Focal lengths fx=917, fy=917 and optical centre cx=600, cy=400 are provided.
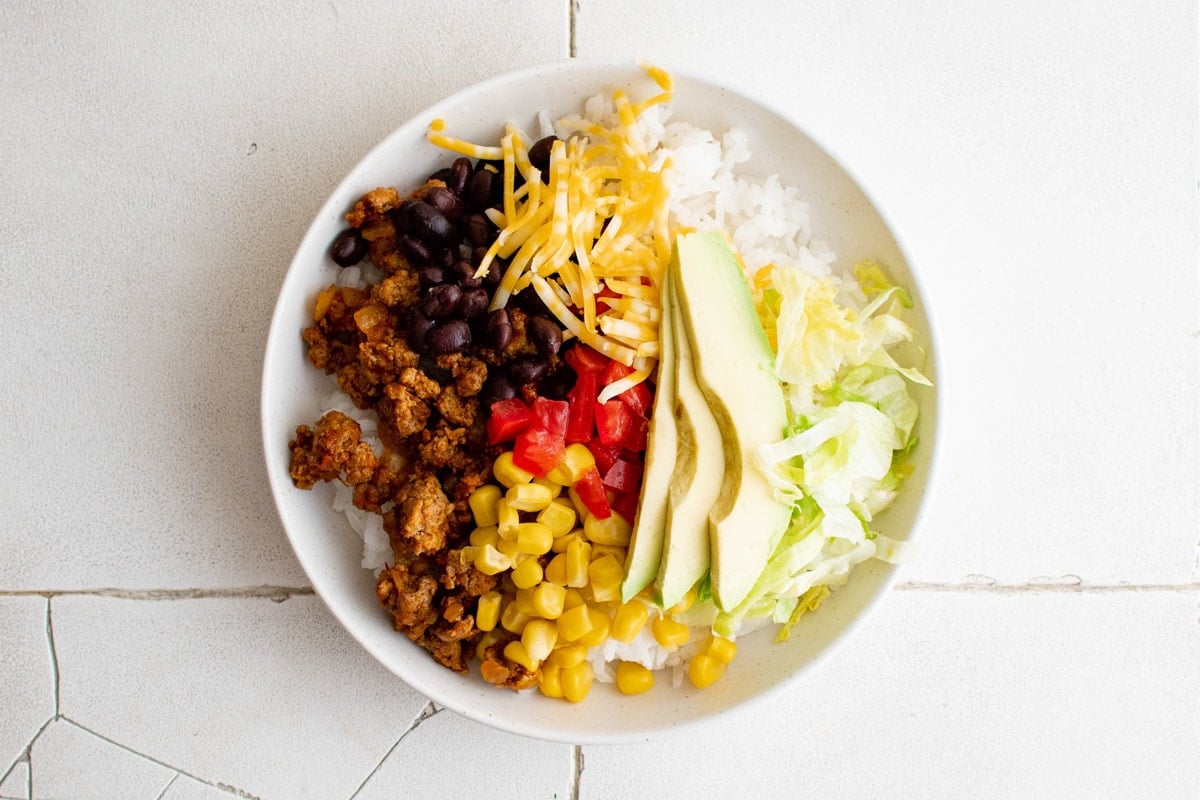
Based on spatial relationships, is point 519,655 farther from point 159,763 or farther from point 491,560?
point 159,763

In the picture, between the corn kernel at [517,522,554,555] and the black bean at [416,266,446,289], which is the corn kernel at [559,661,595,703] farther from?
the black bean at [416,266,446,289]

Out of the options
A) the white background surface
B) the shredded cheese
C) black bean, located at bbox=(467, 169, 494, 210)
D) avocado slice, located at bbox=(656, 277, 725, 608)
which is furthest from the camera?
the white background surface

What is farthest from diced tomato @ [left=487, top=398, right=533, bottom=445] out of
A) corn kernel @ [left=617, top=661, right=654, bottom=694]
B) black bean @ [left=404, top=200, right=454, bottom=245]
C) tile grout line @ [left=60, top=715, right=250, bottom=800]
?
tile grout line @ [left=60, top=715, right=250, bottom=800]

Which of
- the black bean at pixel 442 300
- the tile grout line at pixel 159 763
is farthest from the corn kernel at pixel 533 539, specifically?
the tile grout line at pixel 159 763

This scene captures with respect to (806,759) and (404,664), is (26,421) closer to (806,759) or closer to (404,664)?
(404,664)

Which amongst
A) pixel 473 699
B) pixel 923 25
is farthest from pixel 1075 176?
pixel 473 699

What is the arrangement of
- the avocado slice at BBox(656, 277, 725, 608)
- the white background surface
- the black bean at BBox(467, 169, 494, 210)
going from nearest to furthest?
1. the avocado slice at BBox(656, 277, 725, 608)
2. the black bean at BBox(467, 169, 494, 210)
3. the white background surface
